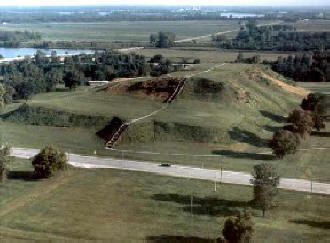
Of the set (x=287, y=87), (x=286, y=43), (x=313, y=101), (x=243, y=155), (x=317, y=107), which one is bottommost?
(x=243, y=155)

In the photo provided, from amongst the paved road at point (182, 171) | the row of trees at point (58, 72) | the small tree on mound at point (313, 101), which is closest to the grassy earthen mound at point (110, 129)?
the paved road at point (182, 171)

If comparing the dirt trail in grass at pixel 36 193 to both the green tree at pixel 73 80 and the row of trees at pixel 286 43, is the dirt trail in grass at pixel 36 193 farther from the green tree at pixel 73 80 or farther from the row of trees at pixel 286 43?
the row of trees at pixel 286 43

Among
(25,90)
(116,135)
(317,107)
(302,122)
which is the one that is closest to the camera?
(302,122)

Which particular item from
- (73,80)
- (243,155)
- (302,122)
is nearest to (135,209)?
(243,155)

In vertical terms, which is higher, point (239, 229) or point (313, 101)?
point (313, 101)

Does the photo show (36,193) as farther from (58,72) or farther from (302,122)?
(58,72)

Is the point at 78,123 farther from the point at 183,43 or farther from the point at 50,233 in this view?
the point at 183,43

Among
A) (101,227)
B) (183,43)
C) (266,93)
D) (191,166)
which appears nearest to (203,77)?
(266,93)
